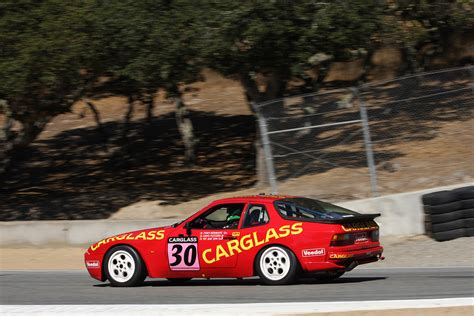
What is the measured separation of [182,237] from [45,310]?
2.39 meters

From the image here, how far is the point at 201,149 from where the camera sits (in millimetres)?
29609

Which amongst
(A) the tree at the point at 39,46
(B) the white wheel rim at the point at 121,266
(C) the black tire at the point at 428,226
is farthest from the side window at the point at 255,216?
(A) the tree at the point at 39,46

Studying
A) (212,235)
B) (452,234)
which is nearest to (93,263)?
(212,235)

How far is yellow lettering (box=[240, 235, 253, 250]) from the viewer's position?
36.4 ft

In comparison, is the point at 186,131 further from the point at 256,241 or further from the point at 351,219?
the point at 351,219

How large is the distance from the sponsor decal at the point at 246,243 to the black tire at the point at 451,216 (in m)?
5.25

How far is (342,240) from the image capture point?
35.3 ft

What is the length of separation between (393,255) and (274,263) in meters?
4.88

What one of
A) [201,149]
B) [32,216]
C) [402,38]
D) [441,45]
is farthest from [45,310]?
[441,45]

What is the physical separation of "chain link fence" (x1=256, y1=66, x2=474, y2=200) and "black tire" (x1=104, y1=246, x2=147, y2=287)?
20.2ft

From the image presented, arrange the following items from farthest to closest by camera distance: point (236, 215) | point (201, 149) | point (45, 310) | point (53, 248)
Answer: point (201, 149), point (53, 248), point (236, 215), point (45, 310)

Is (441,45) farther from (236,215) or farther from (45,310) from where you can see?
(45,310)

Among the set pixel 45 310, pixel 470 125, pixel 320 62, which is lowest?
pixel 45 310

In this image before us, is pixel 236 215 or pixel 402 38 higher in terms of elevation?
pixel 402 38
